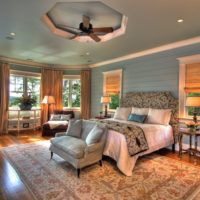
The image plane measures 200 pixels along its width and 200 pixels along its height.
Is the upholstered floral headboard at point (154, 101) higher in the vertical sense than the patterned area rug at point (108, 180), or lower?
higher

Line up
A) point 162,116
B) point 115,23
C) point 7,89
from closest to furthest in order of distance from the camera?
point 115,23, point 162,116, point 7,89

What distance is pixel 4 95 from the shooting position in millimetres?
5492

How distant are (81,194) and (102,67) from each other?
498 cm

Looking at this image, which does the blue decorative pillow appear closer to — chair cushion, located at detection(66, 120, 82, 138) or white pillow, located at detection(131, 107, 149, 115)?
white pillow, located at detection(131, 107, 149, 115)

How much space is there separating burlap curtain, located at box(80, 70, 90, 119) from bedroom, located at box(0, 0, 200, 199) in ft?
0.98

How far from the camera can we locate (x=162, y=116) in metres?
3.82

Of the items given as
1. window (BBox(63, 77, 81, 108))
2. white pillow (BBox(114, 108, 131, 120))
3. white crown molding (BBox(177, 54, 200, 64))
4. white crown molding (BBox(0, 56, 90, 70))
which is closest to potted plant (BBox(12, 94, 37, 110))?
white crown molding (BBox(0, 56, 90, 70))

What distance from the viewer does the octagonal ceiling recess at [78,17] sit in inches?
105

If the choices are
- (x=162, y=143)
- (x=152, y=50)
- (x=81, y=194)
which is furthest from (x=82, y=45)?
(x=81, y=194)

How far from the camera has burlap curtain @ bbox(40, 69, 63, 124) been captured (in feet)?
21.2

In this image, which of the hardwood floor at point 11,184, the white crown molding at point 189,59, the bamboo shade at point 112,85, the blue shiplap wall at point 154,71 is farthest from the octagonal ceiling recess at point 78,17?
the hardwood floor at point 11,184

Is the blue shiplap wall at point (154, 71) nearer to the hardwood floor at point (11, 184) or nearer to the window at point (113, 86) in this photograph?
the window at point (113, 86)

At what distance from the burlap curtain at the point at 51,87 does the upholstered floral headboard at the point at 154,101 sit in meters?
3.08

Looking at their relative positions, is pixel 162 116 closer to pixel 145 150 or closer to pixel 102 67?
pixel 145 150
